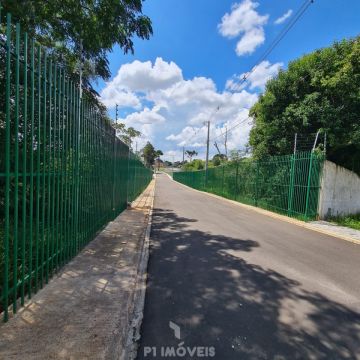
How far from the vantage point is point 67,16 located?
24.2 ft

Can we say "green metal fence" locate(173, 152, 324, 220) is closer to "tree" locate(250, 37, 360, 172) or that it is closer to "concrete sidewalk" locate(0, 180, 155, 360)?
"tree" locate(250, 37, 360, 172)

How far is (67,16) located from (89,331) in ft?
22.6

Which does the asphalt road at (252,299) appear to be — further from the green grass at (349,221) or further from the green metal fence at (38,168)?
the green grass at (349,221)

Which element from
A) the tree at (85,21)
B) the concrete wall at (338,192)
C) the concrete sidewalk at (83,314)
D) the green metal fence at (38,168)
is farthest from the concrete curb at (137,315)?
the concrete wall at (338,192)

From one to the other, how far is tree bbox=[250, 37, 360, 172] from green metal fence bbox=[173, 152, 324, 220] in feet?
4.79

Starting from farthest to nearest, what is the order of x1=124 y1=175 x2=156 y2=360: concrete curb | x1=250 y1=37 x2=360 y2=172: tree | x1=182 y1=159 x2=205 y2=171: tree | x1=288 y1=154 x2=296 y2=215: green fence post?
1. x1=182 y1=159 x2=205 y2=171: tree
2. x1=250 y1=37 x2=360 y2=172: tree
3. x1=288 y1=154 x2=296 y2=215: green fence post
4. x1=124 y1=175 x2=156 y2=360: concrete curb

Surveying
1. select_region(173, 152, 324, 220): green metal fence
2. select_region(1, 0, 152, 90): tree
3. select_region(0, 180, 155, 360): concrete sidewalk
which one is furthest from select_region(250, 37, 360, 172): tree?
select_region(0, 180, 155, 360): concrete sidewalk

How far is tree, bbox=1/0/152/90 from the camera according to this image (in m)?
7.01

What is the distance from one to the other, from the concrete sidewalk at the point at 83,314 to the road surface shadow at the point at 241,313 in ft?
0.88

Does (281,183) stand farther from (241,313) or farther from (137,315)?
(137,315)

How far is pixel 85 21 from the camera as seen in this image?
7.28m

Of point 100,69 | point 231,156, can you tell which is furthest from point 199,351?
point 231,156

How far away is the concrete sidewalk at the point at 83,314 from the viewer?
9.71ft

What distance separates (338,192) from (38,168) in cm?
1253
